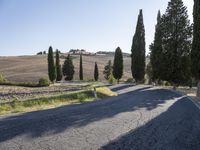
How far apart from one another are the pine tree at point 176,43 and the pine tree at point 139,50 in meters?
14.1

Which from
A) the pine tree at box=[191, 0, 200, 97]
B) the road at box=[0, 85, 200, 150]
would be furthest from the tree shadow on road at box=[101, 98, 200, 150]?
the pine tree at box=[191, 0, 200, 97]

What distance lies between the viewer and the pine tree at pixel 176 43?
43688 millimetres

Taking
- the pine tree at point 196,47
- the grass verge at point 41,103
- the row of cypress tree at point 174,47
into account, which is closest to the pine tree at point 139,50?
the row of cypress tree at point 174,47

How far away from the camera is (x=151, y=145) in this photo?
830 cm

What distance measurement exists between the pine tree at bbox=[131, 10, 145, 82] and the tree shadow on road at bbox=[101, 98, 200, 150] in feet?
159

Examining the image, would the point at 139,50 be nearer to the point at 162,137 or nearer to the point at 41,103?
the point at 41,103

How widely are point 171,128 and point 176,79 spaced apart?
33502 mm

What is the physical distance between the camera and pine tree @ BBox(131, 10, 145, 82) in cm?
6072

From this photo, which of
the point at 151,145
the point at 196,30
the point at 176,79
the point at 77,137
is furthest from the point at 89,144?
the point at 176,79

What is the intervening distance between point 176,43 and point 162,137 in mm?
36741

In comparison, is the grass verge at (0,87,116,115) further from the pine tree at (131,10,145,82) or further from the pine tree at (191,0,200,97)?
the pine tree at (131,10,145,82)

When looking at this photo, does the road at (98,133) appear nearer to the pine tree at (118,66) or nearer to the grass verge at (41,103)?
the grass verge at (41,103)

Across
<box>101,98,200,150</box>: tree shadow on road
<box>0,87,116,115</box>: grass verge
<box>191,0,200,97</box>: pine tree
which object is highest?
<box>191,0,200,97</box>: pine tree

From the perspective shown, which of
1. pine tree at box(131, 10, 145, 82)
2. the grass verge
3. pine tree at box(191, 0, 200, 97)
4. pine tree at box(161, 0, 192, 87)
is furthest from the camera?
pine tree at box(131, 10, 145, 82)
